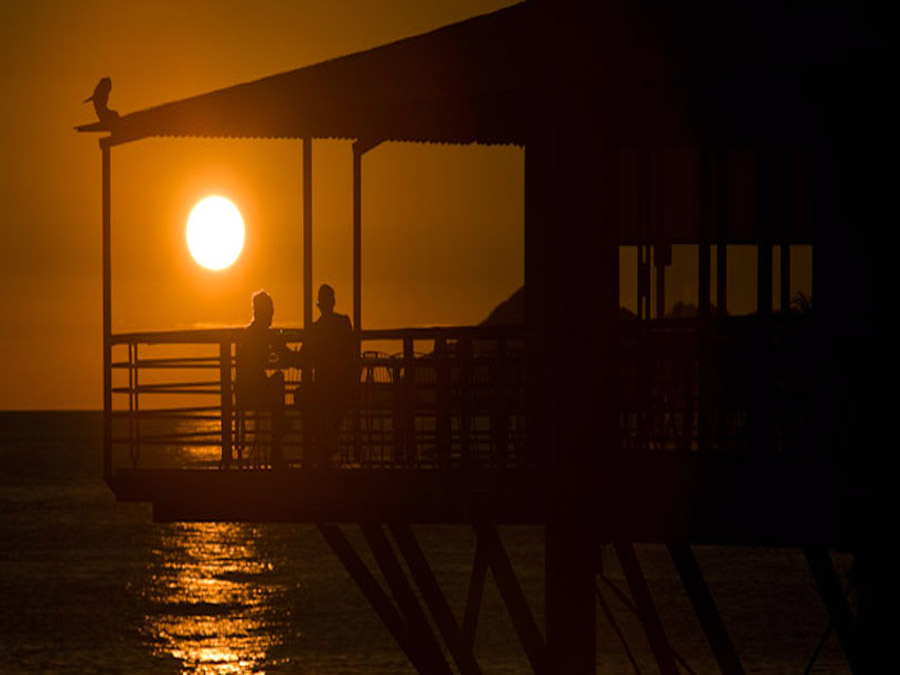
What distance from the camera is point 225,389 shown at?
1723 cm

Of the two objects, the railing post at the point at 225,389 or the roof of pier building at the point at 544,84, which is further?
the railing post at the point at 225,389

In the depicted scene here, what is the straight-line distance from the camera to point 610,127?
1556 centimetres

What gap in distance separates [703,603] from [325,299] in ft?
14.5

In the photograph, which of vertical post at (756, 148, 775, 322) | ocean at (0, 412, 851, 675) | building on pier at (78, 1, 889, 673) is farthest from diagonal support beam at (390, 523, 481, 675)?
ocean at (0, 412, 851, 675)

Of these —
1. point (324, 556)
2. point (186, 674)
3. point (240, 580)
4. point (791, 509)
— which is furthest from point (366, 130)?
point (324, 556)

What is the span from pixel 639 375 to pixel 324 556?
100m

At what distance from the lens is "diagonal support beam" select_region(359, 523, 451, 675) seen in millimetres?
18219

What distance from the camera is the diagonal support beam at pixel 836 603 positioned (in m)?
17.5

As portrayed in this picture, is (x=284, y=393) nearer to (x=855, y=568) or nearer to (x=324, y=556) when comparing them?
(x=855, y=568)

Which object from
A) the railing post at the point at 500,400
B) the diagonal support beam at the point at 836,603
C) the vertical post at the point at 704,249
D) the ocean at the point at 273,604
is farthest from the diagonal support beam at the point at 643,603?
the ocean at the point at 273,604

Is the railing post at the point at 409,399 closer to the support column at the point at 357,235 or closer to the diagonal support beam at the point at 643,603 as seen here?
the support column at the point at 357,235

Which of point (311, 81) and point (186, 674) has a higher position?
point (311, 81)

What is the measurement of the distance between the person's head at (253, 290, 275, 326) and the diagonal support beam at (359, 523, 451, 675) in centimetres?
208

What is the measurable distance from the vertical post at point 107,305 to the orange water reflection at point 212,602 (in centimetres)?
5251
